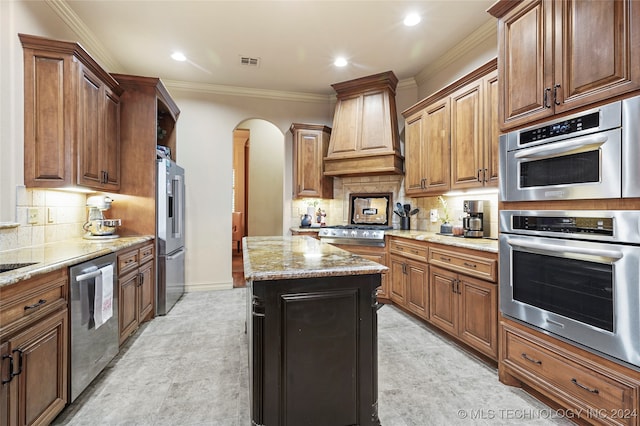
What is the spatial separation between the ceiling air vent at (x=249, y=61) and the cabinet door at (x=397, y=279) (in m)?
2.93

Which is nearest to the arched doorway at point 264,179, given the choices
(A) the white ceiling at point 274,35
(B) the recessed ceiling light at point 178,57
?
(A) the white ceiling at point 274,35

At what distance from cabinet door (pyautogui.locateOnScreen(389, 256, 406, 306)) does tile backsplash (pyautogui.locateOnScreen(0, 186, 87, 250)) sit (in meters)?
3.33

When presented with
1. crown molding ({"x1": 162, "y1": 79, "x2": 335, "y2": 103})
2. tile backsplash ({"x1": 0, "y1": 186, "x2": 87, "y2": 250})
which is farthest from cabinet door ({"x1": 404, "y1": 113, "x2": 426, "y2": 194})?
tile backsplash ({"x1": 0, "y1": 186, "x2": 87, "y2": 250})

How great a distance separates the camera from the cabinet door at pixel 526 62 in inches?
69.8

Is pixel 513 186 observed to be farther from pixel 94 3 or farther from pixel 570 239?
pixel 94 3

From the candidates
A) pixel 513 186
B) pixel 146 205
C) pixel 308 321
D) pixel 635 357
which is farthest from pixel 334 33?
pixel 635 357

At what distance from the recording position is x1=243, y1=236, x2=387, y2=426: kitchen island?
4.58 feet

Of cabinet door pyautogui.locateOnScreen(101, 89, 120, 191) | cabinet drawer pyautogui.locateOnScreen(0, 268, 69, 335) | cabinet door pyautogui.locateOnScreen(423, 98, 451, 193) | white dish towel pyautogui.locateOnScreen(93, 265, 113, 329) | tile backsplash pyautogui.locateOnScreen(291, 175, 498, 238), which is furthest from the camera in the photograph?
tile backsplash pyautogui.locateOnScreen(291, 175, 498, 238)

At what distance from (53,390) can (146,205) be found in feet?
6.51

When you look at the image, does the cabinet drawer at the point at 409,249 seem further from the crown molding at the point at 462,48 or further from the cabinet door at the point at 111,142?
the cabinet door at the point at 111,142

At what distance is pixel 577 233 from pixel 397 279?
6.86 ft

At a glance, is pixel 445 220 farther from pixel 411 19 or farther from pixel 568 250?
pixel 411 19

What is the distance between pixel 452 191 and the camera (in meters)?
3.21

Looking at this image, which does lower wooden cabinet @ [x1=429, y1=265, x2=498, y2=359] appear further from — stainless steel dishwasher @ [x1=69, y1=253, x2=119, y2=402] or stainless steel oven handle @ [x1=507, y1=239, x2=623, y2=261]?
stainless steel dishwasher @ [x1=69, y1=253, x2=119, y2=402]
